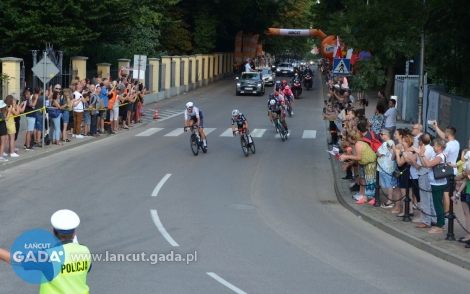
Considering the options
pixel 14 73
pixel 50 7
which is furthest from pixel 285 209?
pixel 50 7

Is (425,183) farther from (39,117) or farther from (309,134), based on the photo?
(309,134)

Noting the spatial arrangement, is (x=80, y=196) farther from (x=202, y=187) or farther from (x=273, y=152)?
(x=273, y=152)

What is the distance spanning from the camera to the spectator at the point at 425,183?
1261 cm

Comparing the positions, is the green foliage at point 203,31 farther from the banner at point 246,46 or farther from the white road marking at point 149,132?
the white road marking at point 149,132

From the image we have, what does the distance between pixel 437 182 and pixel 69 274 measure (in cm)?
867

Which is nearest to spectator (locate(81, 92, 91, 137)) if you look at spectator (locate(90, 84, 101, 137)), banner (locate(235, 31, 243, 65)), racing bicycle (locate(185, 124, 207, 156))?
spectator (locate(90, 84, 101, 137))

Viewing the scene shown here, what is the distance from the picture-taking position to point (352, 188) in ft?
53.8

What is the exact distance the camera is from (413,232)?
12281 millimetres

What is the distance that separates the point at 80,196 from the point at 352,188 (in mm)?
6141

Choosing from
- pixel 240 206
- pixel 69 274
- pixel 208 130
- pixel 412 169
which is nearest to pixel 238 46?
pixel 208 130

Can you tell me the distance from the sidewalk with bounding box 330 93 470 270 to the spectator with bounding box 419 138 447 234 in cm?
20

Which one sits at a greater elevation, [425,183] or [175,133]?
[425,183]

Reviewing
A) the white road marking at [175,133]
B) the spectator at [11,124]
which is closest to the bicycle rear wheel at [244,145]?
the white road marking at [175,133]

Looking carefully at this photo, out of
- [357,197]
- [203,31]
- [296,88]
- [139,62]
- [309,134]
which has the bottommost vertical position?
[357,197]
